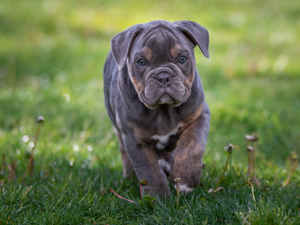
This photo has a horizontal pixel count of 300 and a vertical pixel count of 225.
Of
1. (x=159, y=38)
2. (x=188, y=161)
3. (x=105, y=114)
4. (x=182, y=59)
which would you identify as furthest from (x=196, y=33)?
(x=105, y=114)

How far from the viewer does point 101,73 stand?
8734mm

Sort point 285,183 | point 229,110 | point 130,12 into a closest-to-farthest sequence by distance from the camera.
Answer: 1. point 285,183
2. point 229,110
3. point 130,12

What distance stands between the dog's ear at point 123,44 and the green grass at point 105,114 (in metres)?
1.24

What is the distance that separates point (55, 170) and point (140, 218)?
69.5 inches

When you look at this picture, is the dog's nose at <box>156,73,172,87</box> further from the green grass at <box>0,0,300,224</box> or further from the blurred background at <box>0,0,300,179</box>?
the blurred background at <box>0,0,300,179</box>

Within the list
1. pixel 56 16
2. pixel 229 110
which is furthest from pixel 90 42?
pixel 229 110

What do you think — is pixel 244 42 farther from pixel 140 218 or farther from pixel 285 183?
pixel 140 218

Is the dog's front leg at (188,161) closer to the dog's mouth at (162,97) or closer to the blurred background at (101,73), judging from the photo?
the dog's mouth at (162,97)

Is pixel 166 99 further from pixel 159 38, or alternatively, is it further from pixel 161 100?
pixel 159 38

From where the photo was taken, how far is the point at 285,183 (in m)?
3.83

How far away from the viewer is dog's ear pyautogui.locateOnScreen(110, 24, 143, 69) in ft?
11.3

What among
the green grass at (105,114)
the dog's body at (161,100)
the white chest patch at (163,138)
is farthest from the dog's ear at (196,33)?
the green grass at (105,114)

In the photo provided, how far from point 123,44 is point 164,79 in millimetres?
582

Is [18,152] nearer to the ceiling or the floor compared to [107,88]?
nearer to the floor
